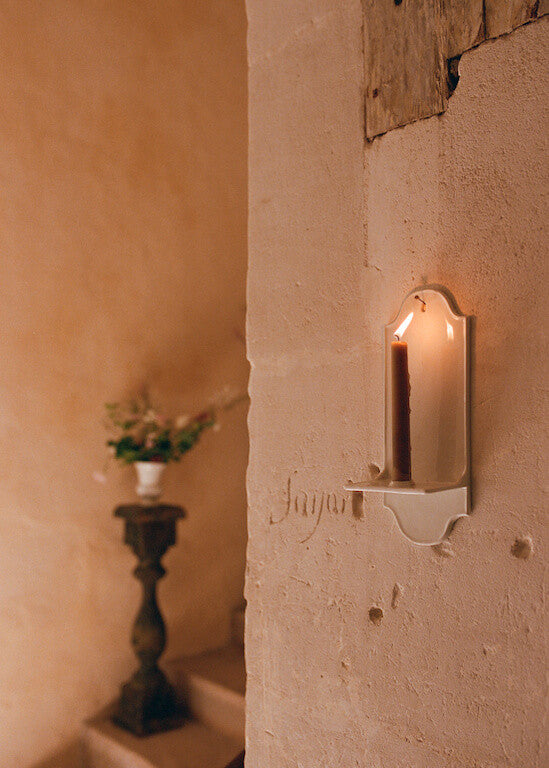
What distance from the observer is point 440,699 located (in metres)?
0.90

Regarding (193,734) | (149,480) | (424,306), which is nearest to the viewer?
(424,306)

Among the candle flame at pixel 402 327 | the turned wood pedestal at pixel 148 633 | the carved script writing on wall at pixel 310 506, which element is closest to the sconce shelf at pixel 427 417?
the candle flame at pixel 402 327

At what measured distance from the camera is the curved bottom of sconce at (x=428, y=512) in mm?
882

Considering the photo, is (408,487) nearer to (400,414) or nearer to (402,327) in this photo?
(400,414)

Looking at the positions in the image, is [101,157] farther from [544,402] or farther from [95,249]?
[544,402]

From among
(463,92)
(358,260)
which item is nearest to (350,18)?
(463,92)

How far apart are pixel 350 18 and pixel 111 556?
2150 mm

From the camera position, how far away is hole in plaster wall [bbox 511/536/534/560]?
0.82 metres

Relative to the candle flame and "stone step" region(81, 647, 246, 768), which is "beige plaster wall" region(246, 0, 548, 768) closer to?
the candle flame

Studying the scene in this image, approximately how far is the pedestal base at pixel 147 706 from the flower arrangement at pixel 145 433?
2.73 ft

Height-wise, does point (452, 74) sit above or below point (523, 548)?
above

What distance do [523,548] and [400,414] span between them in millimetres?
228

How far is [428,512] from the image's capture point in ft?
3.02

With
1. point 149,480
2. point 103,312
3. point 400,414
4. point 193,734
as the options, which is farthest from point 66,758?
point 400,414
